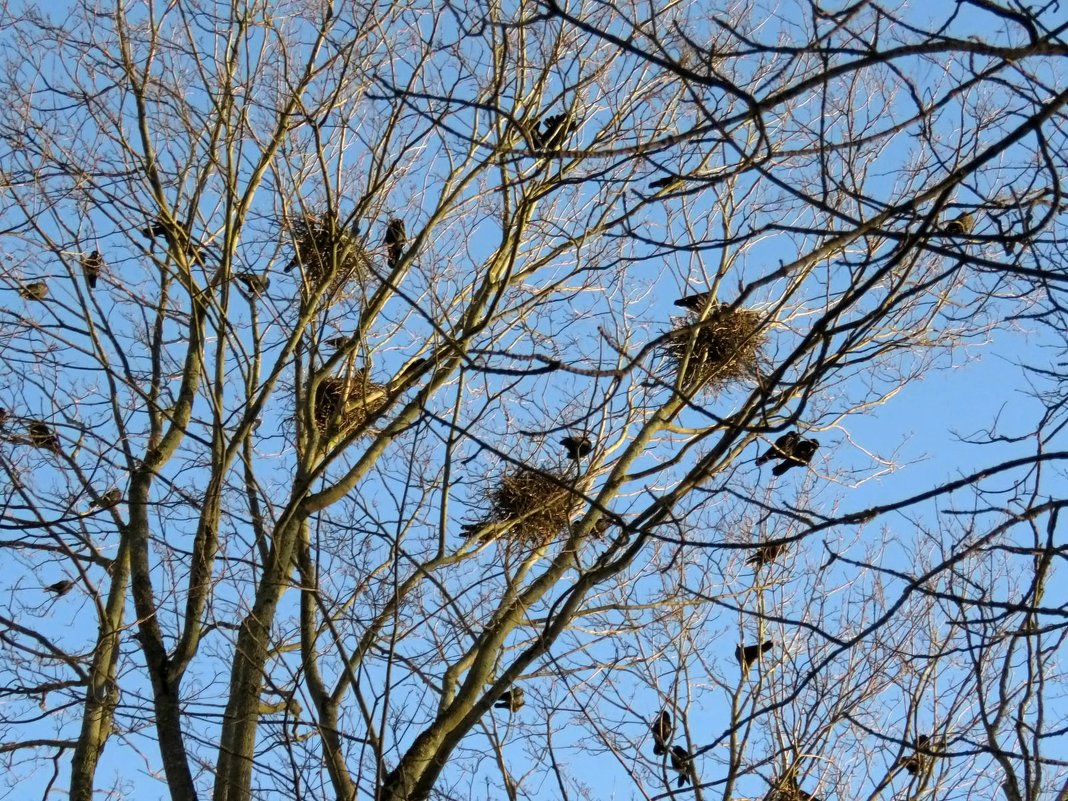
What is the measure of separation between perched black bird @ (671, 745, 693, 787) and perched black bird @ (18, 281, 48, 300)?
13.0ft

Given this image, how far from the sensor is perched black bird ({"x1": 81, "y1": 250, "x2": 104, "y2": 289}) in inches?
245

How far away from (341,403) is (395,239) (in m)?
0.94

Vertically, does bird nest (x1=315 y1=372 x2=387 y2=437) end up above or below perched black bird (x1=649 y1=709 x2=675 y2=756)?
above

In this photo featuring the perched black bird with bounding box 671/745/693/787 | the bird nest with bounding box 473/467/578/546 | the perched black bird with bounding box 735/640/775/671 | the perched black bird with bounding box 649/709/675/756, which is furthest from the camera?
the bird nest with bounding box 473/467/578/546

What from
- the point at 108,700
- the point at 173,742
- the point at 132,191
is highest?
the point at 132,191

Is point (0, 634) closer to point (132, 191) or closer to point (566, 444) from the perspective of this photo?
point (132, 191)

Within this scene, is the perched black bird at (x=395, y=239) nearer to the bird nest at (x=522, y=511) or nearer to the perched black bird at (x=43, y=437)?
the bird nest at (x=522, y=511)

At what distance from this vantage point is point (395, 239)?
21.5 ft

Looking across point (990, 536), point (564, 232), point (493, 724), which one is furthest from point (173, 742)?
point (990, 536)

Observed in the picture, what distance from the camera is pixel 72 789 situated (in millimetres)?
6215

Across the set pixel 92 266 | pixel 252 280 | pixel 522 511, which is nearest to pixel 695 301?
pixel 522 511

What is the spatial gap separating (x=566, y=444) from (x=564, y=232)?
1.13 m

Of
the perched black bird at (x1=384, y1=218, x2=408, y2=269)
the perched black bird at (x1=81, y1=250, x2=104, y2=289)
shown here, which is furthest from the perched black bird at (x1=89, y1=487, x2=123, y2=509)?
the perched black bird at (x1=384, y1=218, x2=408, y2=269)

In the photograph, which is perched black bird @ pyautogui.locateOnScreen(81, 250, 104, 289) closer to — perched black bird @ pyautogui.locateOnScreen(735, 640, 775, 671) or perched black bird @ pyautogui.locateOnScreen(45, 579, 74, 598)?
perched black bird @ pyautogui.locateOnScreen(45, 579, 74, 598)
